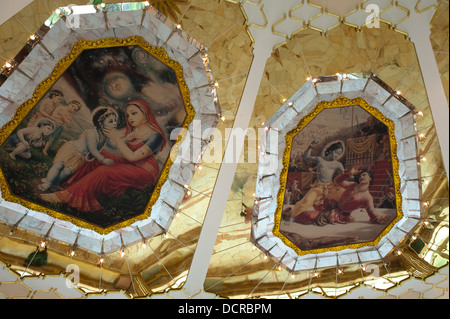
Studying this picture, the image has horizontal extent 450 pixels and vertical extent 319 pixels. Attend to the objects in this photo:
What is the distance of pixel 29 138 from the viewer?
6348 mm

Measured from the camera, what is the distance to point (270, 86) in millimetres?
6727

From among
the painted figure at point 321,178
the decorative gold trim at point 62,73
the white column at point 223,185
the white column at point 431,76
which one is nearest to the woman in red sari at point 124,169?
the decorative gold trim at point 62,73

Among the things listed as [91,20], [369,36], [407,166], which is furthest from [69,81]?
[407,166]

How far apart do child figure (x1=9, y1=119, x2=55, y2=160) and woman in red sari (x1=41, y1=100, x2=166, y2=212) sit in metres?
0.78

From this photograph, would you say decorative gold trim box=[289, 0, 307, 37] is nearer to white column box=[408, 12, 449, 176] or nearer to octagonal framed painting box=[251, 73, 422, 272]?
octagonal framed painting box=[251, 73, 422, 272]

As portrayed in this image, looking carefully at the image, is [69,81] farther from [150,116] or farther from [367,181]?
[367,181]

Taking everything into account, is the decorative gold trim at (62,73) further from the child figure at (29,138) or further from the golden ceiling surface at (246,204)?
the golden ceiling surface at (246,204)

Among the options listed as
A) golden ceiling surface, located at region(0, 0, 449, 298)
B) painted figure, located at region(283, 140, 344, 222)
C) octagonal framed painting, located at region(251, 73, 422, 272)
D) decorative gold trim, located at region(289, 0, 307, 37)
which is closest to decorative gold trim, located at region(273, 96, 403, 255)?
octagonal framed painting, located at region(251, 73, 422, 272)

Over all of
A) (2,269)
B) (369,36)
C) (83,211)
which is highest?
(369,36)

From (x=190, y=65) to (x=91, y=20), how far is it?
1.61 metres

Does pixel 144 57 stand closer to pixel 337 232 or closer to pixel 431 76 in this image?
pixel 431 76

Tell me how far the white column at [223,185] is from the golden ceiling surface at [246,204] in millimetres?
95

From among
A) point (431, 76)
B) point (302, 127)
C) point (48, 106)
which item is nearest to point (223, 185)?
point (302, 127)

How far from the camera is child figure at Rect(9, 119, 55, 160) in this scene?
20.7 ft
